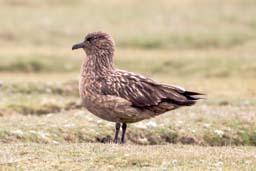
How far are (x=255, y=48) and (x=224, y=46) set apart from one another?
1364 mm

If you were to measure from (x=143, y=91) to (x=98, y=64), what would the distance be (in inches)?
38.0

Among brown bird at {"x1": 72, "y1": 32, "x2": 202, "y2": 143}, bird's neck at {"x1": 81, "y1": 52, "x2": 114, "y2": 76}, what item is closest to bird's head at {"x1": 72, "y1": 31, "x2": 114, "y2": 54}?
bird's neck at {"x1": 81, "y1": 52, "x2": 114, "y2": 76}

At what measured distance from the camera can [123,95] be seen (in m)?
13.0

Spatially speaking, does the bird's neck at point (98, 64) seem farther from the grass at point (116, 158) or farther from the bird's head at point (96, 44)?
the grass at point (116, 158)

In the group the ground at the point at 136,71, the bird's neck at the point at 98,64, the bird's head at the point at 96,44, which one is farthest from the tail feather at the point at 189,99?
the bird's head at the point at 96,44

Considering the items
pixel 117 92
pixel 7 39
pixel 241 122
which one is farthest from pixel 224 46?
pixel 117 92

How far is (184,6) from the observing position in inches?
1574

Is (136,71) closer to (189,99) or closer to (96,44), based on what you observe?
(96,44)

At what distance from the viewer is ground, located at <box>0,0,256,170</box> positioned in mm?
11617

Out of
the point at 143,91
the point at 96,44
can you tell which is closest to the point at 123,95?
the point at 143,91

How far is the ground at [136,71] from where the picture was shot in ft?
38.1

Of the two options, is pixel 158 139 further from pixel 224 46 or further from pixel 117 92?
pixel 224 46

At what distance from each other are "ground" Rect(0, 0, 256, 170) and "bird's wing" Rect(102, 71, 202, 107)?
0.75 m

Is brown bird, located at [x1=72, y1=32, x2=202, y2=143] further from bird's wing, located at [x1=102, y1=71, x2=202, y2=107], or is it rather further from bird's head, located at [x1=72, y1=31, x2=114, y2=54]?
bird's head, located at [x1=72, y1=31, x2=114, y2=54]
